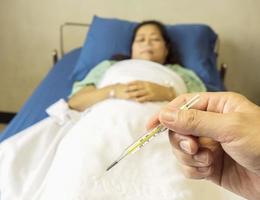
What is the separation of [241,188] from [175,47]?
1.52 metres

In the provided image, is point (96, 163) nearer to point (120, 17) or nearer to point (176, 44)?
point (176, 44)

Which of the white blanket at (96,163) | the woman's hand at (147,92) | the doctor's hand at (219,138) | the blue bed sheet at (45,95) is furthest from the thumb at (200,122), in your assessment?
the blue bed sheet at (45,95)

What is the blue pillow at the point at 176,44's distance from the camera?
7.68ft

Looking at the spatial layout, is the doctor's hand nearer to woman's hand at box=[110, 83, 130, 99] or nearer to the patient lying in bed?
the patient lying in bed

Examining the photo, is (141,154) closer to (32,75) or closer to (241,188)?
(241,188)

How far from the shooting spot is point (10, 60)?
2908mm

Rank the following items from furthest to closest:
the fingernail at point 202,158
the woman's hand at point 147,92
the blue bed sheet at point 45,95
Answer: the blue bed sheet at point 45,95, the woman's hand at point 147,92, the fingernail at point 202,158

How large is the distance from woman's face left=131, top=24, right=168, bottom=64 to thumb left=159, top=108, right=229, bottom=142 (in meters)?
1.35

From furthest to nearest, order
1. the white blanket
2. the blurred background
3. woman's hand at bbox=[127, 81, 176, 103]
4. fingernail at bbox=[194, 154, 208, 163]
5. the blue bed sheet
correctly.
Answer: the blurred background → the blue bed sheet → woman's hand at bbox=[127, 81, 176, 103] → the white blanket → fingernail at bbox=[194, 154, 208, 163]

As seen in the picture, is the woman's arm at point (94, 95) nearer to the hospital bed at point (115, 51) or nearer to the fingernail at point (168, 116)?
the hospital bed at point (115, 51)

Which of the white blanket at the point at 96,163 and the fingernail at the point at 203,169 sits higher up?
the fingernail at the point at 203,169

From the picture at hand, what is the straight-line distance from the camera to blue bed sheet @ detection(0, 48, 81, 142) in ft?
6.18

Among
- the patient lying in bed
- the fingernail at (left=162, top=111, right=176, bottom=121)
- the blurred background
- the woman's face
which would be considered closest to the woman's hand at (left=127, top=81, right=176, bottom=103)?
the patient lying in bed

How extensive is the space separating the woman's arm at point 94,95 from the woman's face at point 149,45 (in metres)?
0.41
